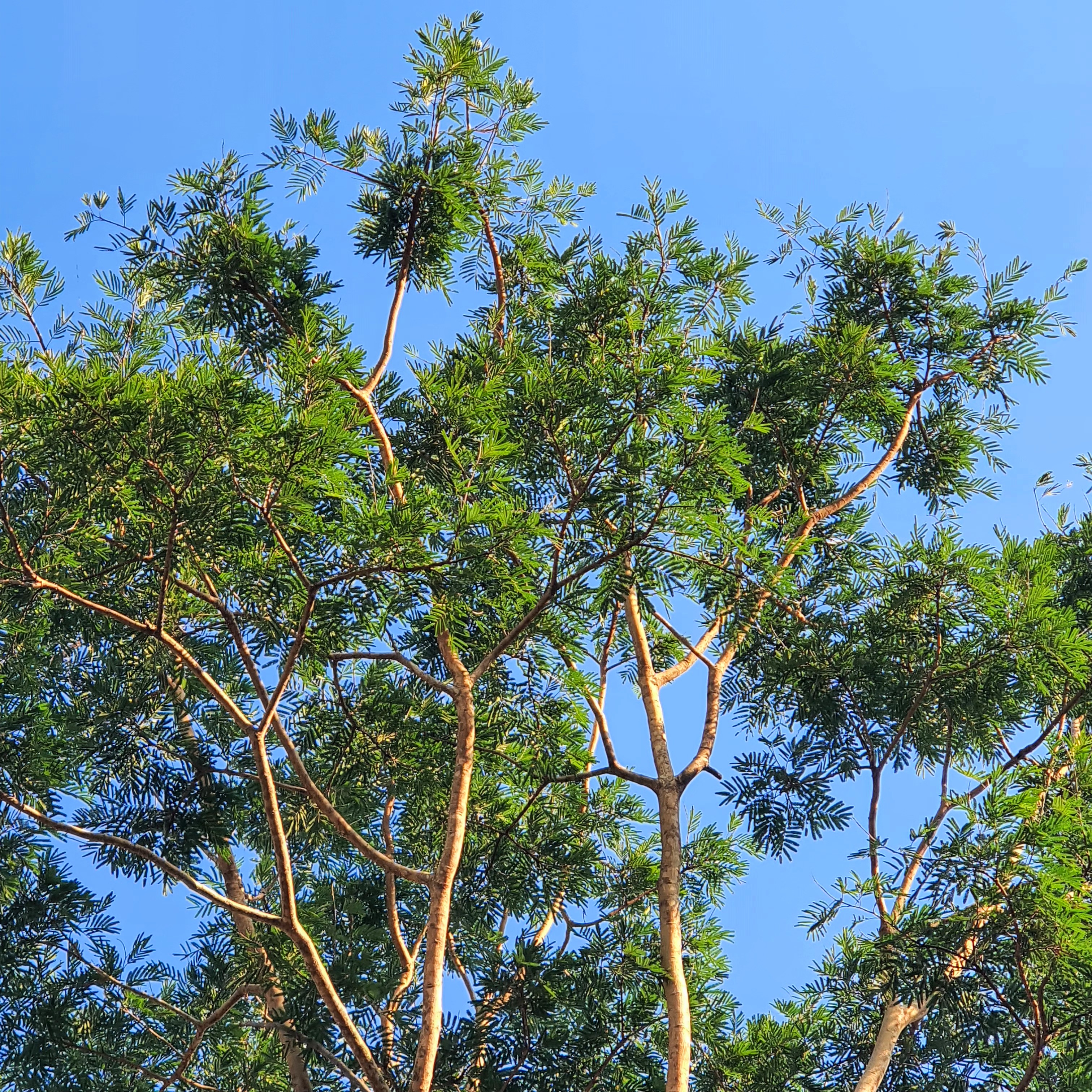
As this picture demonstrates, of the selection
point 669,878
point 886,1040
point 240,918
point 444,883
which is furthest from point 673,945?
point 240,918

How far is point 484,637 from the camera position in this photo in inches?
199

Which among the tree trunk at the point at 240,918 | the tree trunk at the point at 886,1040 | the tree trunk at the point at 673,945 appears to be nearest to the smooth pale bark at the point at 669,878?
the tree trunk at the point at 673,945

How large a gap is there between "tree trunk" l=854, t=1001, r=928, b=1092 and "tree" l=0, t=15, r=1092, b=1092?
0.9 inches

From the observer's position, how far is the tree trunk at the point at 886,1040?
4.88m

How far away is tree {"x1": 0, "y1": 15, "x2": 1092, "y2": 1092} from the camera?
431 centimetres

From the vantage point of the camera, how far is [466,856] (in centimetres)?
550

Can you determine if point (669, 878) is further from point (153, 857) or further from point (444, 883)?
point (153, 857)

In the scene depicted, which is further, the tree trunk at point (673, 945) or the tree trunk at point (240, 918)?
the tree trunk at point (240, 918)

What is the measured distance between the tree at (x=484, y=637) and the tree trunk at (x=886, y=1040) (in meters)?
0.02

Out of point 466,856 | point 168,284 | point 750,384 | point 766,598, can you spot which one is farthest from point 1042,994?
point 168,284

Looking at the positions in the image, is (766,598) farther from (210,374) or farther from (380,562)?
(210,374)

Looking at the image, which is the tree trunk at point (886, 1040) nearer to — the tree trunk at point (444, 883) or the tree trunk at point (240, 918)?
the tree trunk at point (444, 883)

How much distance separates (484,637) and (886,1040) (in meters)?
2.10

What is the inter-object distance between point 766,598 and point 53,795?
9.95 feet
